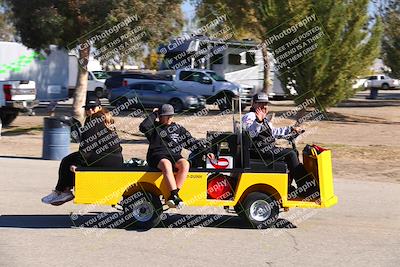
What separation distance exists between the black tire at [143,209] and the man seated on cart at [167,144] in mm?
253

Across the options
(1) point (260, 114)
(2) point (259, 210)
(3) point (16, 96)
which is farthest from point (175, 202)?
(3) point (16, 96)

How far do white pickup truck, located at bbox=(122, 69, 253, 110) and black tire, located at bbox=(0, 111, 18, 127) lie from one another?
10894 millimetres

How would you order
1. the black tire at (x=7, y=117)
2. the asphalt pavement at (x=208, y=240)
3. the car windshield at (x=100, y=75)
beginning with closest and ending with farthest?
the asphalt pavement at (x=208, y=240) → the black tire at (x=7, y=117) → the car windshield at (x=100, y=75)

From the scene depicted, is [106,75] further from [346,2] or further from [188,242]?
[188,242]

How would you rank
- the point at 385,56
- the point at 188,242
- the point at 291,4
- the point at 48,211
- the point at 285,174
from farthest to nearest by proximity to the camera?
the point at 385,56 < the point at 291,4 < the point at 48,211 < the point at 285,174 < the point at 188,242

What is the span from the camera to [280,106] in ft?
123

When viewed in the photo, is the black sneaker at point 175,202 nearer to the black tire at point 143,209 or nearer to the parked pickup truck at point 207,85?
the black tire at point 143,209

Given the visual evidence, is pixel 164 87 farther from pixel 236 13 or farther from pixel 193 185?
pixel 193 185

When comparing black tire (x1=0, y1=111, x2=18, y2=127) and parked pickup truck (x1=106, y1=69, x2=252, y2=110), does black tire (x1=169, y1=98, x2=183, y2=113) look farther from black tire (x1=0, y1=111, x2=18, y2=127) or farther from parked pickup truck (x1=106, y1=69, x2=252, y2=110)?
black tire (x1=0, y1=111, x2=18, y2=127)

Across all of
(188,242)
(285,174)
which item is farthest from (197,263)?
(285,174)

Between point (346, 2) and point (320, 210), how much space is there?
12497 mm

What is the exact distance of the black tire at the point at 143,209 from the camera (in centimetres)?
868

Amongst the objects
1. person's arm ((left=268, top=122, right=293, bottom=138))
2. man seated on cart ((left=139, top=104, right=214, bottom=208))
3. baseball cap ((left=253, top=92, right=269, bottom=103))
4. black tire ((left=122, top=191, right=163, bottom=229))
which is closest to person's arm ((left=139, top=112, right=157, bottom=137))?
man seated on cart ((left=139, top=104, right=214, bottom=208))

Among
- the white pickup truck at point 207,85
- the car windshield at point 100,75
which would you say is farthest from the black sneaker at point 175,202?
the car windshield at point 100,75
